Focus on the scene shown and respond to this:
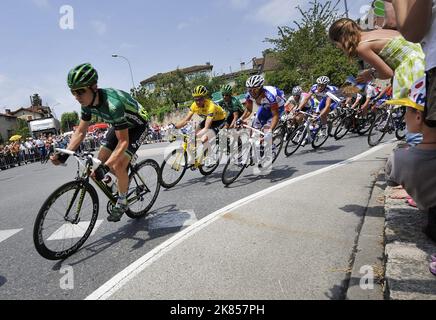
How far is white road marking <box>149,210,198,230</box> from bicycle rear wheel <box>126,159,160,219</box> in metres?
0.28

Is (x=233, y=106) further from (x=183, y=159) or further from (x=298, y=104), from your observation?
(x=298, y=104)

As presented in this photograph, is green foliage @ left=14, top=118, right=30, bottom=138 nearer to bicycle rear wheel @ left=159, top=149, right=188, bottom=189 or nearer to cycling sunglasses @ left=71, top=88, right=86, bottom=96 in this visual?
bicycle rear wheel @ left=159, top=149, right=188, bottom=189

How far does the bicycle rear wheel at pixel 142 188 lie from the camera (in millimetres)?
4789

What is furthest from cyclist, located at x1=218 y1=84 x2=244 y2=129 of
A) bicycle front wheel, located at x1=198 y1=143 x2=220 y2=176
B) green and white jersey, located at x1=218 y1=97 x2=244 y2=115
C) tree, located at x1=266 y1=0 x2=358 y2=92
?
tree, located at x1=266 y1=0 x2=358 y2=92

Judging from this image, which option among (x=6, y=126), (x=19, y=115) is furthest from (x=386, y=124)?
(x=19, y=115)

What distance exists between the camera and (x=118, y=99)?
13.3 ft

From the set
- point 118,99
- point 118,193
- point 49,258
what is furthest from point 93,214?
point 118,99

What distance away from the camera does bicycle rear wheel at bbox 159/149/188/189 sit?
6.77 m

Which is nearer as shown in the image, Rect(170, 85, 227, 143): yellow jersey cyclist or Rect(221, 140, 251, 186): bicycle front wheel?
Rect(221, 140, 251, 186): bicycle front wheel

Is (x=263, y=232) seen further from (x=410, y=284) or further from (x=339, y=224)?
(x=410, y=284)

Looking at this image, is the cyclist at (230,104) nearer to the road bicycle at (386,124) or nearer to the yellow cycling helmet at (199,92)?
the yellow cycling helmet at (199,92)

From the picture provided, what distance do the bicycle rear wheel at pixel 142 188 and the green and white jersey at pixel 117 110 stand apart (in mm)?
783

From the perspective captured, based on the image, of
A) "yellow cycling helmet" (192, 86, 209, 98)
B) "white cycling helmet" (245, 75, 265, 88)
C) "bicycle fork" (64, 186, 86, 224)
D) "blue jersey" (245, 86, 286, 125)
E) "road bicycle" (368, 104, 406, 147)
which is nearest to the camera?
"bicycle fork" (64, 186, 86, 224)

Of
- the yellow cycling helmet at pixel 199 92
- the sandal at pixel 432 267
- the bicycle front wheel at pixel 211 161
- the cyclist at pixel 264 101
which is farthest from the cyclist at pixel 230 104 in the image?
the sandal at pixel 432 267
